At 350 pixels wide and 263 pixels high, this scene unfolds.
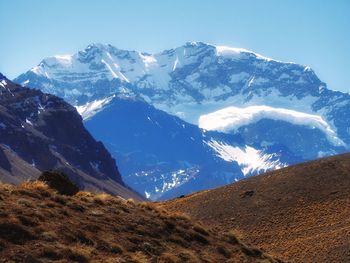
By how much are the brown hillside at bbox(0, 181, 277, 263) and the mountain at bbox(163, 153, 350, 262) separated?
9681 millimetres

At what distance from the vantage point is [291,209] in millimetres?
49781

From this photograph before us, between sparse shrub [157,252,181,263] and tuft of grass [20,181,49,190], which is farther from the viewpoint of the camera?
tuft of grass [20,181,49,190]

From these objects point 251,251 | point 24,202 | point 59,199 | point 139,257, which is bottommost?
point 139,257

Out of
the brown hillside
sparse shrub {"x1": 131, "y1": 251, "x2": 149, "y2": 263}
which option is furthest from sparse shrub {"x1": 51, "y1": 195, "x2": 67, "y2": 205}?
sparse shrub {"x1": 131, "y1": 251, "x2": 149, "y2": 263}

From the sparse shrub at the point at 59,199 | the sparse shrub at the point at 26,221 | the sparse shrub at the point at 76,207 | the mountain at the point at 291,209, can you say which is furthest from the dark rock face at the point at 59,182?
the mountain at the point at 291,209

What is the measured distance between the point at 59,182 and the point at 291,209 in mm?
23008

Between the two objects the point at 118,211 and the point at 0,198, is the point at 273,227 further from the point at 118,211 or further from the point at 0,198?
the point at 0,198

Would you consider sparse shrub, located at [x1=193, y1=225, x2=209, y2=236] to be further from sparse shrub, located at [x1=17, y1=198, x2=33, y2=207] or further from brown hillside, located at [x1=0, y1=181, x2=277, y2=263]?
sparse shrub, located at [x1=17, y1=198, x2=33, y2=207]

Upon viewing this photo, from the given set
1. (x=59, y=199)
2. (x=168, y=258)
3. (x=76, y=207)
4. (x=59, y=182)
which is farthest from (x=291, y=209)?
(x=168, y=258)

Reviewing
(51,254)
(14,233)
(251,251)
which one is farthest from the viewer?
(251,251)

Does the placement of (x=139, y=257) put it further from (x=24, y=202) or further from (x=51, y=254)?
(x=24, y=202)

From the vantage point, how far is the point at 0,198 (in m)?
26.4

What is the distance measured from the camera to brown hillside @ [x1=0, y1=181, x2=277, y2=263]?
22438mm


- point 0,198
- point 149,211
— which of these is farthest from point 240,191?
point 0,198
